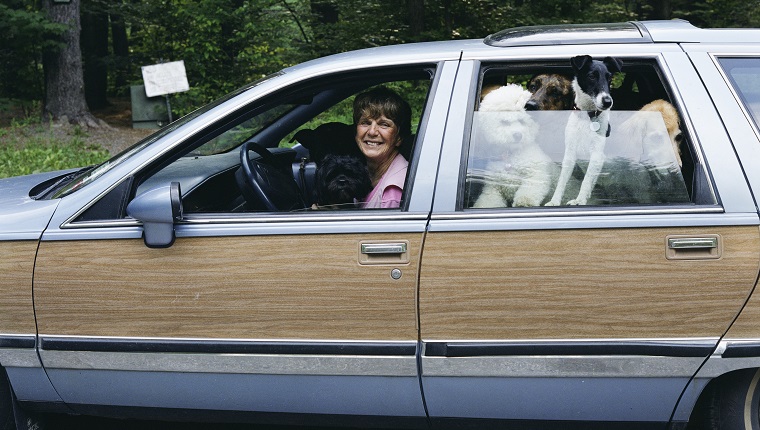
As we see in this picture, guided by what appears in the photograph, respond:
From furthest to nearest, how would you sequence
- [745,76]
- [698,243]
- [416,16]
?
1. [416,16]
2. [745,76]
3. [698,243]

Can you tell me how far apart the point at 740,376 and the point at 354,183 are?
1691mm

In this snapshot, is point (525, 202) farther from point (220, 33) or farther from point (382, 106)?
point (220, 33)

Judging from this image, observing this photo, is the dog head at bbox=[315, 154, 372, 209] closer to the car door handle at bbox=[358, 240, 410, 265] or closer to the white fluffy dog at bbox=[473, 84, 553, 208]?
the car door handle at bbox=[358, 240, 410, 265]

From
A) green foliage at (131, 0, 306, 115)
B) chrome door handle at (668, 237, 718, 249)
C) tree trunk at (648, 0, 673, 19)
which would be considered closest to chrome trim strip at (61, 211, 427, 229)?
chrome door handle at (668, 237, 718, 249)

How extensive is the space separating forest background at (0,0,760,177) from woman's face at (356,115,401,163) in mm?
11190

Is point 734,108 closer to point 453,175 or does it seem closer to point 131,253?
point 453,175

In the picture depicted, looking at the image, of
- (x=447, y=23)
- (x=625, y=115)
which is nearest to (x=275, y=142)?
(x=625, y=115)

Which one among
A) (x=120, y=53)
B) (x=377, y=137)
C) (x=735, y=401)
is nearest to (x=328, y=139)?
(x=377, y=137)

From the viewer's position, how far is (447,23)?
16656 mm

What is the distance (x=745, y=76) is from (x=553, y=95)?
2.23ft

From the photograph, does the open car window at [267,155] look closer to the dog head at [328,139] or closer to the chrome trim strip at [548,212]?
the dog head at [328,139]

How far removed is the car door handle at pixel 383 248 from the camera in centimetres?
299

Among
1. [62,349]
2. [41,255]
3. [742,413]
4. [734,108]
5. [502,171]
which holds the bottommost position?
[742,413]

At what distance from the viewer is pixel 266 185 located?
3.66 m
